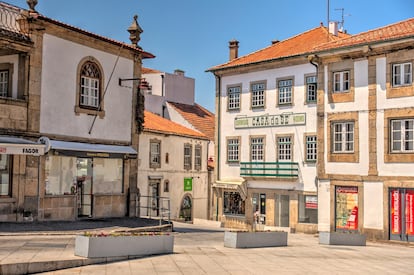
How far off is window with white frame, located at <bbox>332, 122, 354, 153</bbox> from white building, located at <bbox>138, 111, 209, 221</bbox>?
10.9m

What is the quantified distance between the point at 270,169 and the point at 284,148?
4.72 feet

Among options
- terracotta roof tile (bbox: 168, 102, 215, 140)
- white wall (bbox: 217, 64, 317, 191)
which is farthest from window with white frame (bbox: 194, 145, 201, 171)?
white wall (bbox: 217, 64, 317, 191)

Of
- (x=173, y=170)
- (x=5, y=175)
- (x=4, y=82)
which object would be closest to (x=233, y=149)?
(x=173, y=170)

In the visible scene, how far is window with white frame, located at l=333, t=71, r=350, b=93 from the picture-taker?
2906cm

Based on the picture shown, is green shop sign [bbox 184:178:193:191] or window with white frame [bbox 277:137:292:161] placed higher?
window with white frame [bbox 277:137:292:161]

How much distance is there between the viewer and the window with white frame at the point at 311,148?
102ft

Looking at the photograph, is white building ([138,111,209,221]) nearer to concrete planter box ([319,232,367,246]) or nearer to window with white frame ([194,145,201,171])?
window with white frame ([194,145,201,171])

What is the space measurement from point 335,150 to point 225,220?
29.8 ft

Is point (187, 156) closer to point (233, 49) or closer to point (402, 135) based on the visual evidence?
point (233, 49)

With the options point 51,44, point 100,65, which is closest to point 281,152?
point 100,65

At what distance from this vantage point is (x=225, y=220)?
3528cm

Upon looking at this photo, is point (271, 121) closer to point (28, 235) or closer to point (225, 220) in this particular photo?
point (225, 220)

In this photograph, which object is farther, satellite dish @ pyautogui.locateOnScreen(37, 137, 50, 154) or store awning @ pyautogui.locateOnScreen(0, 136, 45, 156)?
satellite dish @ pyautogui.locateOnScreen(37, 137, 50, 154)

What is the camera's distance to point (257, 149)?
112ft
